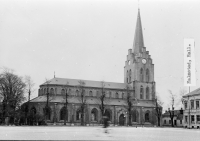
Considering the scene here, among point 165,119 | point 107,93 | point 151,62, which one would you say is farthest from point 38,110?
point 165,119

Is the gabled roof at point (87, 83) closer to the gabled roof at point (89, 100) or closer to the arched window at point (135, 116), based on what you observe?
the gabled roof at point (89, 100)

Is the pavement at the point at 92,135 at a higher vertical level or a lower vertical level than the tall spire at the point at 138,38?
lower

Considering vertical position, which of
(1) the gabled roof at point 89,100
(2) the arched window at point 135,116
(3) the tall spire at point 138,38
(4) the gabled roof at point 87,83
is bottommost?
(2) the arched window at point 135,116

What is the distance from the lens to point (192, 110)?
58.4 metres

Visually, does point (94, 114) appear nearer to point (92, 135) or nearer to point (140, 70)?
point (140, 70)

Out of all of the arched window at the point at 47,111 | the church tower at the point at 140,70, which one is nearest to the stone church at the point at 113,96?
the church tower at the point at 140,70

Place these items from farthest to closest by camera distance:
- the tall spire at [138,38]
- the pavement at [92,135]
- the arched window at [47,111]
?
the tall spire at [138,38] < the arched window at [47,111] < the pavement at [92,135]

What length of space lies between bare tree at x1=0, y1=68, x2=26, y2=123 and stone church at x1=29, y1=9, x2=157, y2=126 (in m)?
10.0

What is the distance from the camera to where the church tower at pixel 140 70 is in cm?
9319

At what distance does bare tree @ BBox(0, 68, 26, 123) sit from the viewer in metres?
62.0

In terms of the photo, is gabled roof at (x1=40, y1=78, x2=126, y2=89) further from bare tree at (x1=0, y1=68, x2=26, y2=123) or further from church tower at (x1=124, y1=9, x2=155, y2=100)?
bare tree at (x1=0, y1=68, x2=26, y2=123)

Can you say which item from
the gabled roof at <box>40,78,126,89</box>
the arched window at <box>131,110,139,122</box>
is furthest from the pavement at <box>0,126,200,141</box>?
the arched window at <box>131,110,139,122</box>

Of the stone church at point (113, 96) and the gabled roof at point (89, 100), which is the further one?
the gabled roof at point (89, 100)

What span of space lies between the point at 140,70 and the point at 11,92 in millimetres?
45667
